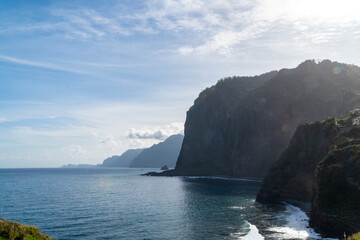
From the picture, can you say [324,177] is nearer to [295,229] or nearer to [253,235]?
[295,229]

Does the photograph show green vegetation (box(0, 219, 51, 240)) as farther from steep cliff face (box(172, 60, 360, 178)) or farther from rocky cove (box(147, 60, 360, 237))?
steep cliff face (box(172, 60, 360, 178))

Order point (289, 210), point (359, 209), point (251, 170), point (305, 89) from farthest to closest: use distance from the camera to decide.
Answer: point (251, 170) → point (305, 89) → point (289, 210) → point (359, 209)

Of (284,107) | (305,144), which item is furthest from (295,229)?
(284,107)

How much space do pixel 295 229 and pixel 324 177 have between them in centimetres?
995

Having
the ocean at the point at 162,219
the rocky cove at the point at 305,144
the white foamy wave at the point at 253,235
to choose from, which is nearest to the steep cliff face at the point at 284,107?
the rocky cove at the point at 305,144

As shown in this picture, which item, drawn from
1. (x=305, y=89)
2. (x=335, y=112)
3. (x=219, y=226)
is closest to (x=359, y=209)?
(x=219, y=226)

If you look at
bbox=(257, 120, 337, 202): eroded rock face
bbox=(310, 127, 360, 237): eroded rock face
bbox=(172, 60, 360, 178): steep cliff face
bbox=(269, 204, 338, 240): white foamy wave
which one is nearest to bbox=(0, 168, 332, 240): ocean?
bbox=(269, 204, 338, 240): white foamy wave

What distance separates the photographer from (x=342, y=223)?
39.2 m

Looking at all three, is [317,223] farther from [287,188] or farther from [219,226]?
[287,188]

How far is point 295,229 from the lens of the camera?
46.0 meters

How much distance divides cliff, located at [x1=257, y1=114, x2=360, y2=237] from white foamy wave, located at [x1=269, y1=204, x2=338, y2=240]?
5.12 feet

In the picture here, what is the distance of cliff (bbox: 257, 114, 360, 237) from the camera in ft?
134

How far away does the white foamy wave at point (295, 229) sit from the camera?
4194cm

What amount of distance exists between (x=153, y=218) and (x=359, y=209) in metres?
35.8
